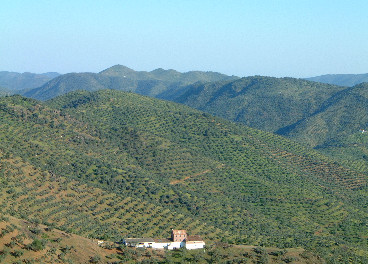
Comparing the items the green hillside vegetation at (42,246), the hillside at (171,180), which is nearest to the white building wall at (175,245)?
the green hillside vegetation at (42,246)

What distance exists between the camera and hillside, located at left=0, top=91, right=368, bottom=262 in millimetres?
70500

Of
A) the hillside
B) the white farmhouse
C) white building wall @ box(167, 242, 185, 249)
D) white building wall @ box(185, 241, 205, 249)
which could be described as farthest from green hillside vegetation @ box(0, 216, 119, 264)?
white building wall @ box(185, 241, 205, 249)

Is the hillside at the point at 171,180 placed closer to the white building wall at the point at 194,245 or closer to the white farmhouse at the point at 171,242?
the white farmhouse at the point at 171,242

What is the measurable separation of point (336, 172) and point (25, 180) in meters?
84.2

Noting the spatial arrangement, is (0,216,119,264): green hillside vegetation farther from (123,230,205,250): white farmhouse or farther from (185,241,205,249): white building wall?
(185,241,205,249): white building wall

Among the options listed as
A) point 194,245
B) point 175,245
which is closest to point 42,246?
point 175,245

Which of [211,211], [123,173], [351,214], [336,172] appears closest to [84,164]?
[123,173]

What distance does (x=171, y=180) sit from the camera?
3875 inches

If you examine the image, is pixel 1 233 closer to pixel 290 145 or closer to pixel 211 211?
pixel 211 211

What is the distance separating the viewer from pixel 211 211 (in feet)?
274

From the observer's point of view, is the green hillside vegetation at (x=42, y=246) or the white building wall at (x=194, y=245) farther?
the white building wall at (x=194, y=245)

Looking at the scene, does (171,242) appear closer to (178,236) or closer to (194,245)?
(178,236)

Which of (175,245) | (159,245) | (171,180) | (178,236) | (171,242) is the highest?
(178,236)

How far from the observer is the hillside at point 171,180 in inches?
2776
